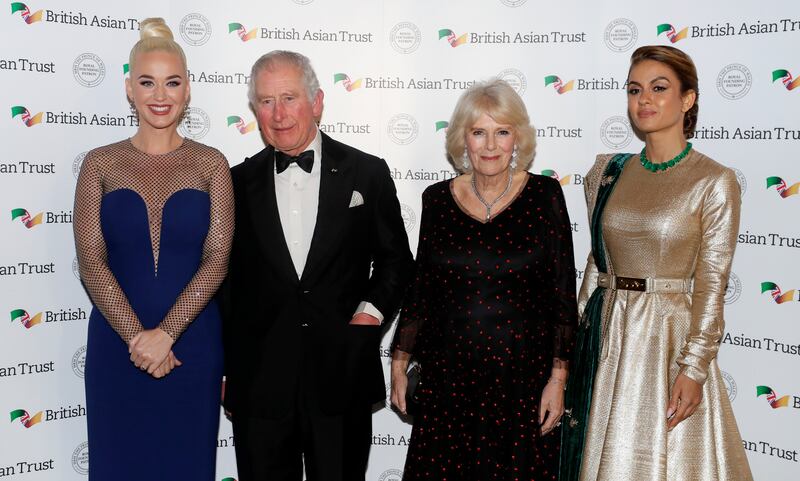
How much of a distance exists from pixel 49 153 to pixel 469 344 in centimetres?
227

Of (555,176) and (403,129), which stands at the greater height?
(403,129)

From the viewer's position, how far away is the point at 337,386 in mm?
2762

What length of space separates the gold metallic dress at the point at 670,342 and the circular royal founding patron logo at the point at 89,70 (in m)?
2.64

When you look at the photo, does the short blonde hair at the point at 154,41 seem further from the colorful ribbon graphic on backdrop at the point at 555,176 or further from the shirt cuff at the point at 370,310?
the colorful ribbon graphic on backdrop at the point at 555,176

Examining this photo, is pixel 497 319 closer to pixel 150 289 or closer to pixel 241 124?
pixel 150 289

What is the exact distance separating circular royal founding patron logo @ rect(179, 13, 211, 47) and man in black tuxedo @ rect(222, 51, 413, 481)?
113 centimetres

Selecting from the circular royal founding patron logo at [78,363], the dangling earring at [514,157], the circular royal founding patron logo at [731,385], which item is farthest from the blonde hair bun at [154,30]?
the circular royal founding patron logo at [731,385]

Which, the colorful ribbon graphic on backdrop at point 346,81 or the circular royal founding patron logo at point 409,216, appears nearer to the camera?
the colorful ribbon graphic on backdrop at point 346,81

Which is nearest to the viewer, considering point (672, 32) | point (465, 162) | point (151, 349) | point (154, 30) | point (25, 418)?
point (151, 349)

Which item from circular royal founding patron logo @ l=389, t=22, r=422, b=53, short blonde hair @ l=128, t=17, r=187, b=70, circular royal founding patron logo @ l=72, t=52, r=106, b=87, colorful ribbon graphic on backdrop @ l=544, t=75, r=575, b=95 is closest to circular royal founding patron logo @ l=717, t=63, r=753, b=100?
colorful ribbon graphic on backdrop @ l=544, t=75, r=575, b=95

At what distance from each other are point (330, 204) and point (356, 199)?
4.4 inches

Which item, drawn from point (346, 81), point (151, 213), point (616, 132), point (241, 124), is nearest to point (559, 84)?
point (616, 132)

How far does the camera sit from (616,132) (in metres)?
3.73

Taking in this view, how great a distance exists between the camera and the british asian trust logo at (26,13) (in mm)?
3377
